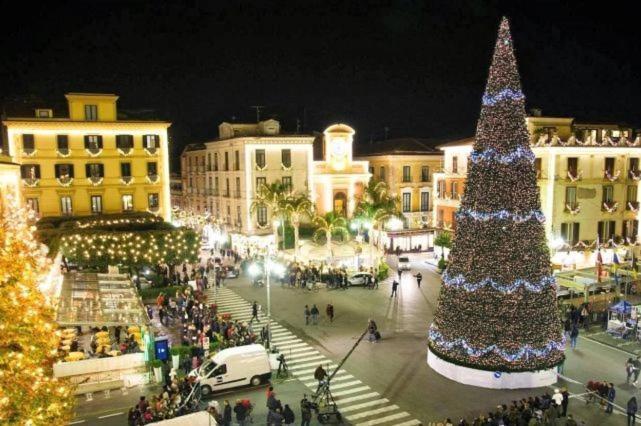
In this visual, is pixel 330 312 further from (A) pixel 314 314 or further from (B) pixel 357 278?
(B) pixel 357 278

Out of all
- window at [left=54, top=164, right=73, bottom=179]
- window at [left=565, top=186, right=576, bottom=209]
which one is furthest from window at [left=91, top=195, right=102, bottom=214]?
window at [left=565, top=186, right=576, bottom=209]

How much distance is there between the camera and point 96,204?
47281mm

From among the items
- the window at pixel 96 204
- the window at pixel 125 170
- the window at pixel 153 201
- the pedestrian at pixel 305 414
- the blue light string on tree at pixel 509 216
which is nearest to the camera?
the pedestrian at pixel 305 414

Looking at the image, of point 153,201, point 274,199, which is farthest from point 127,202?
point 274,199

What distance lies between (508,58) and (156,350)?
68.3 feet

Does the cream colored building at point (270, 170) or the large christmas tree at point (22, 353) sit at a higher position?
the cream colored building at point (270, 170)

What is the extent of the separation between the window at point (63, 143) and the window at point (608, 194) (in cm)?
4775

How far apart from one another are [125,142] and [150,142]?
234 cm

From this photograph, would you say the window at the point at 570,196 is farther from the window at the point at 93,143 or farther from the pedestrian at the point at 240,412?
the window at the point at 93,143

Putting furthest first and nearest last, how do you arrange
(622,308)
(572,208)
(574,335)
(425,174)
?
(425,174) → (572,208) → (622,308) → (574,335)

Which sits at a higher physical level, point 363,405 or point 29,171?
point 29,171

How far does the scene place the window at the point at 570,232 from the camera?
44.4 m

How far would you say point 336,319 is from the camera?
32.5m

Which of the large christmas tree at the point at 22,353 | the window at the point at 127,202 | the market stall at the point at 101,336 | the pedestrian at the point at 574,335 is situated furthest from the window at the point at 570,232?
the large christmas tree at the point at 22,353
